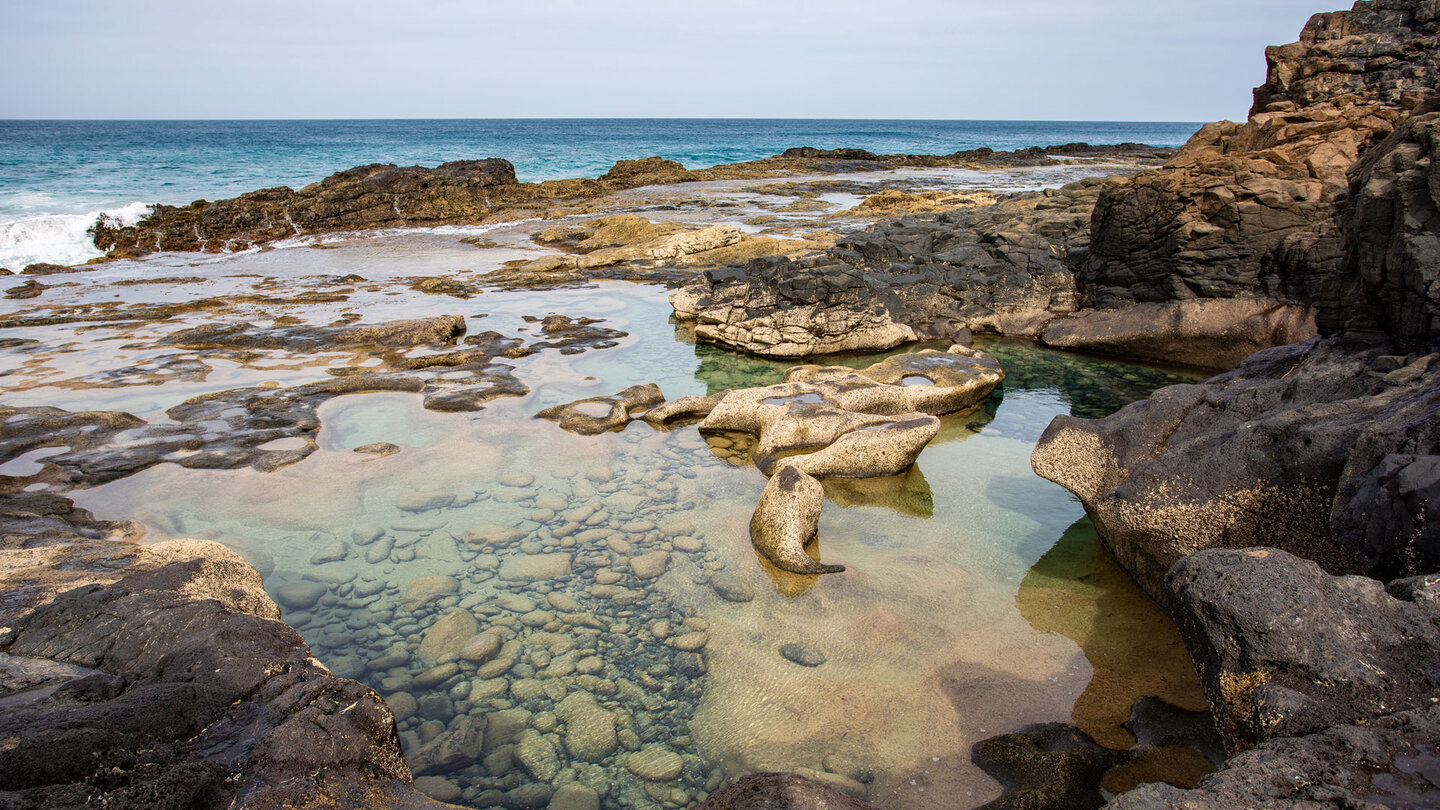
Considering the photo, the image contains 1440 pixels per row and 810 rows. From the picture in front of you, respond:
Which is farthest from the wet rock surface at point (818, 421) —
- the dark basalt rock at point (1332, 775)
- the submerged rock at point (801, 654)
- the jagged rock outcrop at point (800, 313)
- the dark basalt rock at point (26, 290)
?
the dark basalt rock at point (26, 290)

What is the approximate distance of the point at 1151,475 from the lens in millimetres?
4953

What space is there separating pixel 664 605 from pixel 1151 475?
338cm

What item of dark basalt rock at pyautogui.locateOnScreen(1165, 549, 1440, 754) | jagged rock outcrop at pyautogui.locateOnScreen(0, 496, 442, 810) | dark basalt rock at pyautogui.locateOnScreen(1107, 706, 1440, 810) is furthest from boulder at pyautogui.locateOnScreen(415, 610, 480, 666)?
dark basalt rock at pyautogui.locateOnScreen(1165, 549, 1440, 754)

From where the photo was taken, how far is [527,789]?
3.71 m

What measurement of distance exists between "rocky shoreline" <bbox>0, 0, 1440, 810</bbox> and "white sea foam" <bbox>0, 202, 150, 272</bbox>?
946 cm

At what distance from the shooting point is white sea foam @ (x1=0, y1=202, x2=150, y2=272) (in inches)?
762

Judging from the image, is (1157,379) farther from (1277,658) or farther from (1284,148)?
(1277,658)

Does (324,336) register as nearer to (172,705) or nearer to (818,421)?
(818,421)

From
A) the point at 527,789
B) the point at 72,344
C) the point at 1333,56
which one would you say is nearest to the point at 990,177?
the point at 1333,56

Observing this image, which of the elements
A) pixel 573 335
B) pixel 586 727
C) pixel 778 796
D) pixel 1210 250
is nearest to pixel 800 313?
pixel 573 335

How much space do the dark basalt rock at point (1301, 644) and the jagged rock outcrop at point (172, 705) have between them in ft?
10.6

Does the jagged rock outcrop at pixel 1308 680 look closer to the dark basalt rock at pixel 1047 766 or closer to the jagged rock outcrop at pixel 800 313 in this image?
the dark basalt rock at pixel 1047 766

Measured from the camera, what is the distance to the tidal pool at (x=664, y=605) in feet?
13.0

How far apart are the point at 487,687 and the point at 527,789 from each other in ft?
2.80
